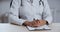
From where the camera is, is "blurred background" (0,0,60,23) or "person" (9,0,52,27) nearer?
"person" (9,0,52,27)

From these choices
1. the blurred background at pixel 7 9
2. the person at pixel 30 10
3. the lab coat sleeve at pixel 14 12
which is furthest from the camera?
the blurred background at pixel 7 9

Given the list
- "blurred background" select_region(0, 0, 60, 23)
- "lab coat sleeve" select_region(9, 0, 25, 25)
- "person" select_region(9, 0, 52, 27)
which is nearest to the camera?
"lab coat sleeve" select_region(9, 0, 25, 25)

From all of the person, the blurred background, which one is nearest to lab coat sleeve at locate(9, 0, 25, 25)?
the person

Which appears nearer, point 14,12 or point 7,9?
point 14,12

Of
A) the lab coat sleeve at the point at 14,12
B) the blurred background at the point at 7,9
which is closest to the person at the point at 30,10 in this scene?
the lab coat sleeve at the point at 14,12

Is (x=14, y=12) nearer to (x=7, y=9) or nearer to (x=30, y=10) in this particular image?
(x=30, y=10)

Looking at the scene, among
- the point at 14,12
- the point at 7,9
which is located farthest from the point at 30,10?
the point at 7,9

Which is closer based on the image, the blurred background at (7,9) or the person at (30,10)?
the person at (30,10)

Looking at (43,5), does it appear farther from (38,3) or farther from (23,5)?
(23,5)

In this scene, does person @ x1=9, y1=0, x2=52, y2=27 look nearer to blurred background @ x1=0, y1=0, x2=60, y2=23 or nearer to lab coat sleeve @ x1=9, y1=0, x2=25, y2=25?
lab coat sleeve @ x1=9, y1=0, x2=25, y2=25

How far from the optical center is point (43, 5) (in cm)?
214

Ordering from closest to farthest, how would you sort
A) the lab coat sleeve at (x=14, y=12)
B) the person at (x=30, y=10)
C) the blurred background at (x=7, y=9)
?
1. the lab coat sleeve at (x=14, y=12)
2. the person at (x=30, y=10)
3. the blurred background at (x=7, y=9)

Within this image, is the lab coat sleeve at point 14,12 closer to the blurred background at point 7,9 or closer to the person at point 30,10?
the person at point 30,10

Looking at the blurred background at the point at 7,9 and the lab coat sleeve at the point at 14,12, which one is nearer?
the lab coat sleeve at the point at 14,12
